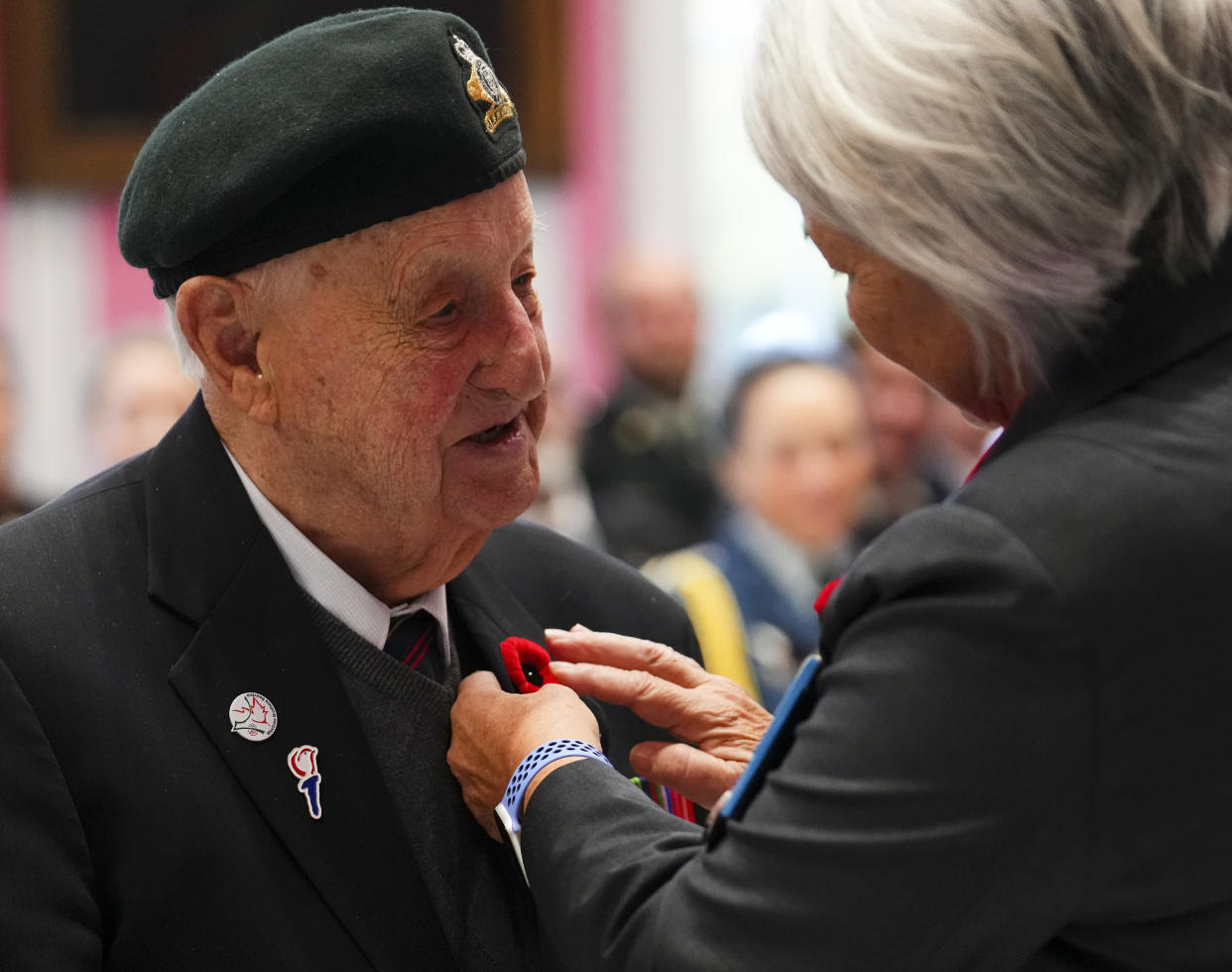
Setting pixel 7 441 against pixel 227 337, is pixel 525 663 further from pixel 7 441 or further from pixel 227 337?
pixel 7 441

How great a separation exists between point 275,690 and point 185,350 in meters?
0.36

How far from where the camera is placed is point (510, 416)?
1.59 m

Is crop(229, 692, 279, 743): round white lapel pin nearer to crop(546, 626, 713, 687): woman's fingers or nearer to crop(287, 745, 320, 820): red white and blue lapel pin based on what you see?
crop(287, 745, 320, 820): red white and blue lapel pin

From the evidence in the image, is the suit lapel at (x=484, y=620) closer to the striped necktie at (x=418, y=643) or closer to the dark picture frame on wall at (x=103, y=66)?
the striped necktie at (x=418, y=643)

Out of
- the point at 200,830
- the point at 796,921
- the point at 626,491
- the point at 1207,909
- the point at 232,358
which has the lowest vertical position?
the point at 626,491

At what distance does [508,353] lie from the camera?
1548mm

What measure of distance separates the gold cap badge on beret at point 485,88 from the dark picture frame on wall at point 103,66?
5.03 metres

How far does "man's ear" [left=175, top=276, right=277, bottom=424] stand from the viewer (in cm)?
149

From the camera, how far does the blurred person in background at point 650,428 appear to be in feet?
14.6

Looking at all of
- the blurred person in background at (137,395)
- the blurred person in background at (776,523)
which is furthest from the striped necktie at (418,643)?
the blurred person in background at (137,395)

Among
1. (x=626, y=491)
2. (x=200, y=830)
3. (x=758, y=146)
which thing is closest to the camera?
(x=758, y=146)

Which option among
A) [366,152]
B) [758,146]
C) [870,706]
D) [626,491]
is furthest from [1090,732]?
[626,491]

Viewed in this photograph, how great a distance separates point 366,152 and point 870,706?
2.24 ft

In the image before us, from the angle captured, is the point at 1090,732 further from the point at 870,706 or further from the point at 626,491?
the point at 626,491
